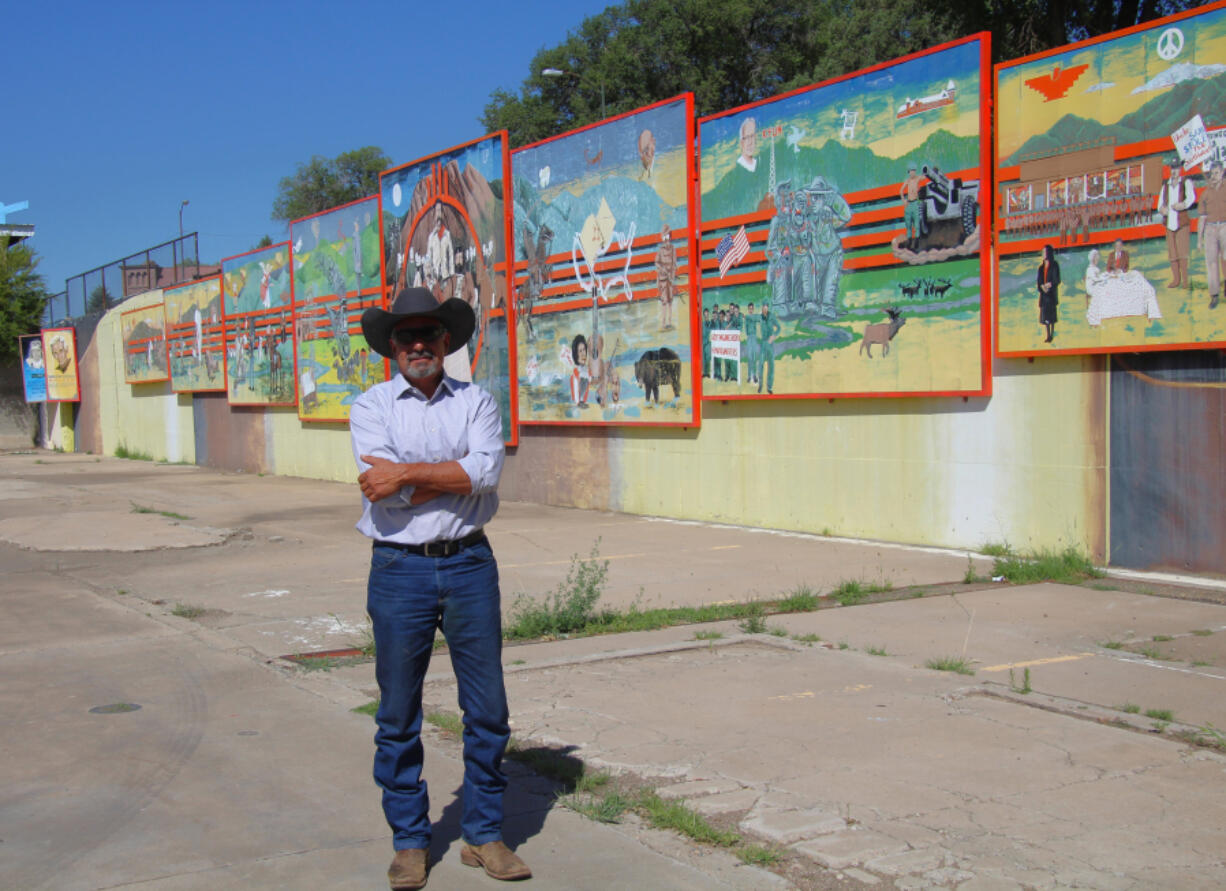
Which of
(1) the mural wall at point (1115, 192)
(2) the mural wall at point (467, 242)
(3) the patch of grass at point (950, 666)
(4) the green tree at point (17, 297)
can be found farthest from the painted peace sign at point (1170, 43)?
(4) the green tree at point (17, 297)

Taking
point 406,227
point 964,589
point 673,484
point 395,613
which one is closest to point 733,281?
point 673,484

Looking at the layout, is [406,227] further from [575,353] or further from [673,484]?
[673,484]

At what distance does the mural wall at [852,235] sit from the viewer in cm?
1248

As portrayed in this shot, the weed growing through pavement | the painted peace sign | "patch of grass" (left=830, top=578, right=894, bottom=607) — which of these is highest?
the painted peace sign

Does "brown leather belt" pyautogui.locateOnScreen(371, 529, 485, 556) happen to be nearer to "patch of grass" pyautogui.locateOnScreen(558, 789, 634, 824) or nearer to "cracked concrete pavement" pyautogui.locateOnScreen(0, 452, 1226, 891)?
"cracked concrete pavement" pyautogui.locateOnScreen(0, 452, 1226, 891)

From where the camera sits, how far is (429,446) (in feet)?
14.5

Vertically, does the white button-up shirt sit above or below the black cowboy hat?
below

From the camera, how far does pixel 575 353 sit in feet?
59.8

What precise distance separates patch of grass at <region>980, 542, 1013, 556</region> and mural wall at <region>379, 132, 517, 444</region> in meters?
8.50

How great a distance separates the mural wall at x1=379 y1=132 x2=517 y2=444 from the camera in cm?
1986

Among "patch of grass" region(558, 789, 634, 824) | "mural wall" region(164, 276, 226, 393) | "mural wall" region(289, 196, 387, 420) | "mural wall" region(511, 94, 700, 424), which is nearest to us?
"patch of grass" region(558, 789, 634, 824)

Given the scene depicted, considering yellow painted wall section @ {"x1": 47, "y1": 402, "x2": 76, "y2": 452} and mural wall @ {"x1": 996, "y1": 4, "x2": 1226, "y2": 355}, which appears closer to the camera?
mural wall @ {"x1": 996, "y1": 4, "x2": 1226, "y2": 355}

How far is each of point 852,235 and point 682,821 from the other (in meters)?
10.1

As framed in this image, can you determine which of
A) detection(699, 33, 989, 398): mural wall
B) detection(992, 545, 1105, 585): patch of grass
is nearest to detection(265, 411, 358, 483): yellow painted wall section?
detection(699, 33, 989, 398): mural wall
